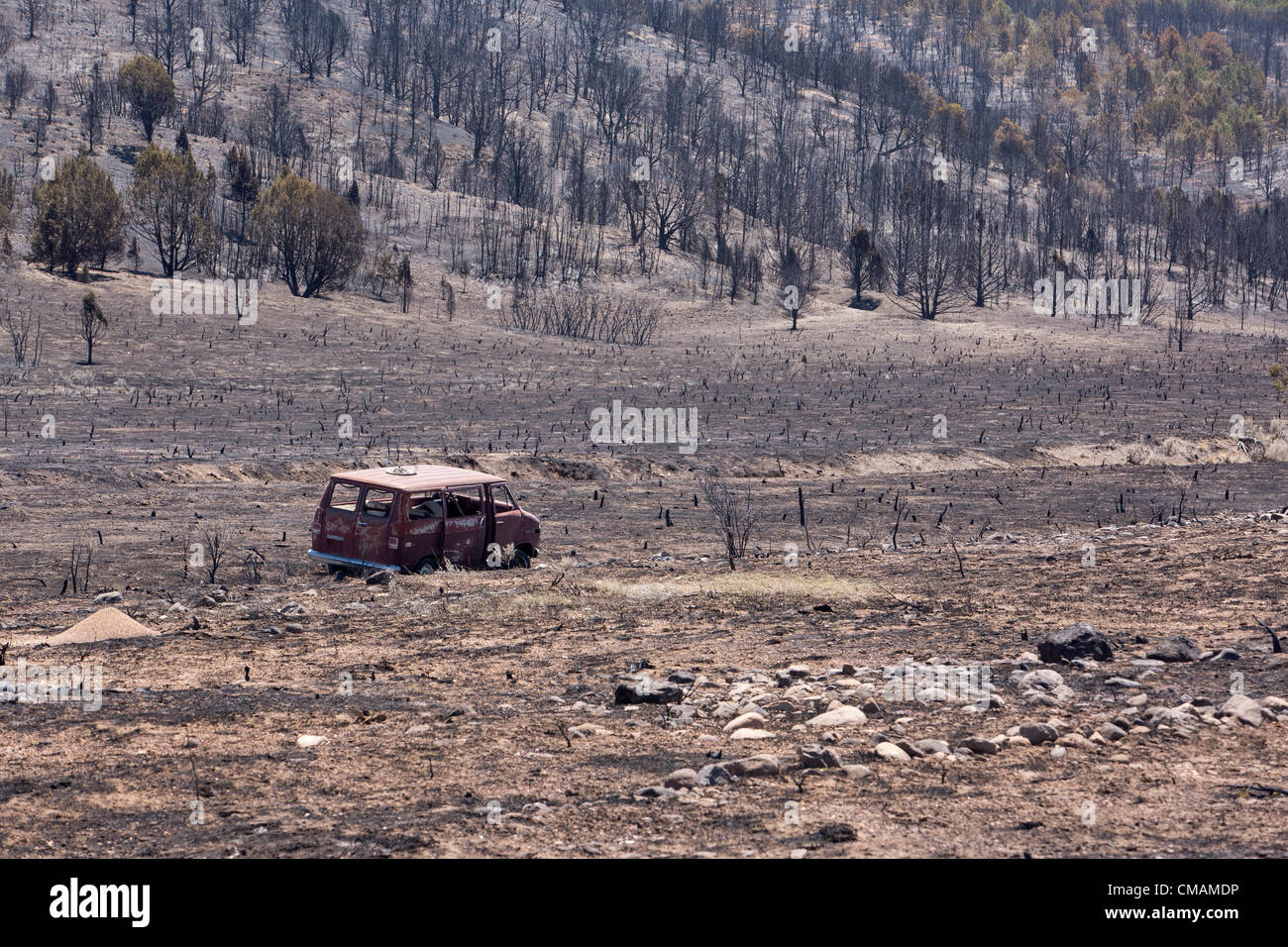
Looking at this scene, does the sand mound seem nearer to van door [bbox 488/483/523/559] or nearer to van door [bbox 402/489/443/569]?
van door [bbox 402/489/443/569]

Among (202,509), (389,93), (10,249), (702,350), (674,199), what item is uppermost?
(389,93)

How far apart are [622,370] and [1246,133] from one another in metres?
130

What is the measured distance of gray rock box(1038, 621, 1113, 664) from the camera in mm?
9500

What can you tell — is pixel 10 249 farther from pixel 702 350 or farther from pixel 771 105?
pixel 771 105

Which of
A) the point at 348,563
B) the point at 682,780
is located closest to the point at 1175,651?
the point at 682,780

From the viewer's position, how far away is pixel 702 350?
55.8 metres

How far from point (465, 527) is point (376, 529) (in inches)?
46.6

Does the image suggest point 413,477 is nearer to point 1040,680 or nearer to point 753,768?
point 1040,680

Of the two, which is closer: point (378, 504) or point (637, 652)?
point (637, 652)

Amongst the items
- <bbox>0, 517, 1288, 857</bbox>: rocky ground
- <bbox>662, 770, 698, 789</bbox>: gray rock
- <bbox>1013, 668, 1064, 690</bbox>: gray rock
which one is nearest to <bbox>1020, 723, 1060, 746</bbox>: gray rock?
<bbox>0, 517, 1288, 857</bbox>: rocky ground

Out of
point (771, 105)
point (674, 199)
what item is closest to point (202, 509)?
point (674, 199)

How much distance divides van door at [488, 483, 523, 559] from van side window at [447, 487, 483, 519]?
0.17 metres

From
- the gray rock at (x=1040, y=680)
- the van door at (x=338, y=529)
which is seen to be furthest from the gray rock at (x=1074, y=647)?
the van door at (x=338, y=529)

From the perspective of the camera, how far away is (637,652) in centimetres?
1056
